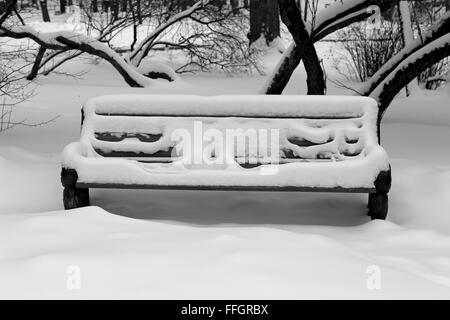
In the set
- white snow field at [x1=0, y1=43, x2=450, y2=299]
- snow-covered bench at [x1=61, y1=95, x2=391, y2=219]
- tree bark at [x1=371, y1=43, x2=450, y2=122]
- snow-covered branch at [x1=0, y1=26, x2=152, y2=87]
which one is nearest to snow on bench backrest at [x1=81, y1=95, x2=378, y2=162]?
snow-covered bench at [x1=61, y1=95, x2=391, y2=219]

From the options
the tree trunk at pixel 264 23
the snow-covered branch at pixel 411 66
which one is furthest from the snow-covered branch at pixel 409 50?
the tree trunk at pixel 264 23

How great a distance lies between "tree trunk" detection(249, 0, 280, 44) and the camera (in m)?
18.1

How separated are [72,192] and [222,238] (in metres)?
1.41

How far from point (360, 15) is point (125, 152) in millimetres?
3278

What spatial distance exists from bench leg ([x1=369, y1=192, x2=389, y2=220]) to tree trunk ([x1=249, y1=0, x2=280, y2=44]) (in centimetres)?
1398

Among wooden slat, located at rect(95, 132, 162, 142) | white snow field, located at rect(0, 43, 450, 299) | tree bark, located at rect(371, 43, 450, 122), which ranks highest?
Answer: tree bark, located at rect(371, 43, 450, 122)

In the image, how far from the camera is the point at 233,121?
4.89 meters

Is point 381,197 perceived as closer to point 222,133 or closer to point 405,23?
point 222,133

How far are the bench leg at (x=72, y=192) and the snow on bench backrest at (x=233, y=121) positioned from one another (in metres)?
0.31

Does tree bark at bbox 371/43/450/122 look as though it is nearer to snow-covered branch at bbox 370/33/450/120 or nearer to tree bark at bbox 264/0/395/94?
snow-covered branch at bbox 370/33/450/120

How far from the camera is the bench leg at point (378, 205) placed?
4.54 meters
